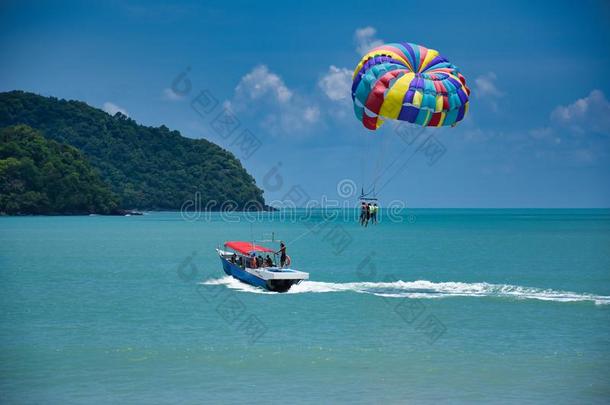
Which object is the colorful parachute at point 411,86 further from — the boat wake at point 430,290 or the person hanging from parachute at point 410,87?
the boat wake at point 430,290

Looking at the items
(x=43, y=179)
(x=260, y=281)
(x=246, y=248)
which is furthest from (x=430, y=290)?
(x=43, y=179)

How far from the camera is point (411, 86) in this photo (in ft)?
98.6

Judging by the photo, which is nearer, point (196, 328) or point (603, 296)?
point (196, 328)

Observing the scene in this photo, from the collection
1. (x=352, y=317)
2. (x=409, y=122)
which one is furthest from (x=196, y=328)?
(x=409, y=122)

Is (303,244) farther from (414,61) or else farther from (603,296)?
(414,61)

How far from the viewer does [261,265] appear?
38375 mm

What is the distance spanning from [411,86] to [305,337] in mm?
10120

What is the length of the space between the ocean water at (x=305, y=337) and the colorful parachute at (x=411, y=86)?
24.9 feet

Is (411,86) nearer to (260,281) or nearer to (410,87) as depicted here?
(410,87)

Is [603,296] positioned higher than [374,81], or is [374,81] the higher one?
[374,81]

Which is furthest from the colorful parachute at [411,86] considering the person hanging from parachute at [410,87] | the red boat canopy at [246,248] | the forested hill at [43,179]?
the forested hill at [43,179]

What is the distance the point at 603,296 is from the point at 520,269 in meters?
15.6

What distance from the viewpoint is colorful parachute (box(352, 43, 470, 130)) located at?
98.5ft

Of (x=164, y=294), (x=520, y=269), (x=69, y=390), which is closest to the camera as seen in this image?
(x=69, y=390)
